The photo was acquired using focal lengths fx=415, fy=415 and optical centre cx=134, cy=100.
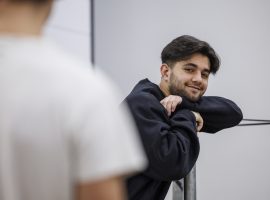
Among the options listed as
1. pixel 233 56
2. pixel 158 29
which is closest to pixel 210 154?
pixel 233 56

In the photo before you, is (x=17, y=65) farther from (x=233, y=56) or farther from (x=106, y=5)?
(x=233, y=56)

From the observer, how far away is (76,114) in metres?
0.44

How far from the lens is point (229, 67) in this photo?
200cm

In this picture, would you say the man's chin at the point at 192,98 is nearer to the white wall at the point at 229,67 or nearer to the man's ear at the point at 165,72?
the man's ear at the point at 165,72

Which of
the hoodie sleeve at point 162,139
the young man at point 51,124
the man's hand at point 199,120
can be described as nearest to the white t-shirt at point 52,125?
the young man at point 51,124

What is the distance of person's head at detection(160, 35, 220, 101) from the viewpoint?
4.45 feet

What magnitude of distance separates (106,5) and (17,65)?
1.36 m

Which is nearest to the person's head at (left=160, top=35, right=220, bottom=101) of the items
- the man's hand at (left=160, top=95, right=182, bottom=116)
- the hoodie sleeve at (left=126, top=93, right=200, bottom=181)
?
the man's hand at (left=160, top=95, right=182, bottom=116)

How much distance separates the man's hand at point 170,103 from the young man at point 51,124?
76 cm

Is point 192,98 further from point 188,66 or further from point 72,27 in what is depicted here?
point 72,27

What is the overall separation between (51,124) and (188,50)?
966 mm

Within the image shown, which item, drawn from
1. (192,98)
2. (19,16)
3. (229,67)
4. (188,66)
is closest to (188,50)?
(188,66)

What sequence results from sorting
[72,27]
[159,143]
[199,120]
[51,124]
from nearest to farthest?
[51,124] < [159,143] < [72,27] < [199,120]

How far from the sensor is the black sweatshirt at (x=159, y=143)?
1.10m
